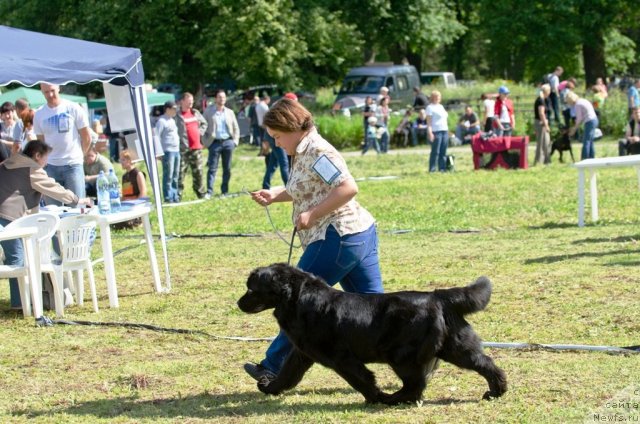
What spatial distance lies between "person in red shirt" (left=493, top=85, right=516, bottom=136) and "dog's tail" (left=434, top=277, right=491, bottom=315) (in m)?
17.8

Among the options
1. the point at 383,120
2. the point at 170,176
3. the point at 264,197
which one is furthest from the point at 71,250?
the point at 383,120

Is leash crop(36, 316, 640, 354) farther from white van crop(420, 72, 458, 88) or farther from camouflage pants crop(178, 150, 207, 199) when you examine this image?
white van crop(420, 72, 458, 88)

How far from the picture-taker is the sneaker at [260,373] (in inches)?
230

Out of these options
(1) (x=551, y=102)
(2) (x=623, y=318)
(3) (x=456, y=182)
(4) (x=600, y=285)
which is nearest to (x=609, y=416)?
(2) (x=623, y=318)

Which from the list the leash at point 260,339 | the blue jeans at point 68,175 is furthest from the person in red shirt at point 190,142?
the leash at point 260,339

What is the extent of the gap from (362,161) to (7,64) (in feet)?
56.0

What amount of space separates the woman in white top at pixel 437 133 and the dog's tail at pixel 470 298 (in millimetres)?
15853

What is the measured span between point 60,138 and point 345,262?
625 centimetres

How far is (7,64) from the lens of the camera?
8.84 metres

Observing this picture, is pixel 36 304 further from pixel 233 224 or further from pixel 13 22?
pixel 13 22

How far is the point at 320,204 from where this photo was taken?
18.1 feet

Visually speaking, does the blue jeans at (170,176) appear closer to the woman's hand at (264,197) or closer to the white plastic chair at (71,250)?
the white plastic chair at (71,250)

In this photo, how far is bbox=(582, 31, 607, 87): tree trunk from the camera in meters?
43.4

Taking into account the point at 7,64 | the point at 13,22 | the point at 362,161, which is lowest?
the point at 362,161
